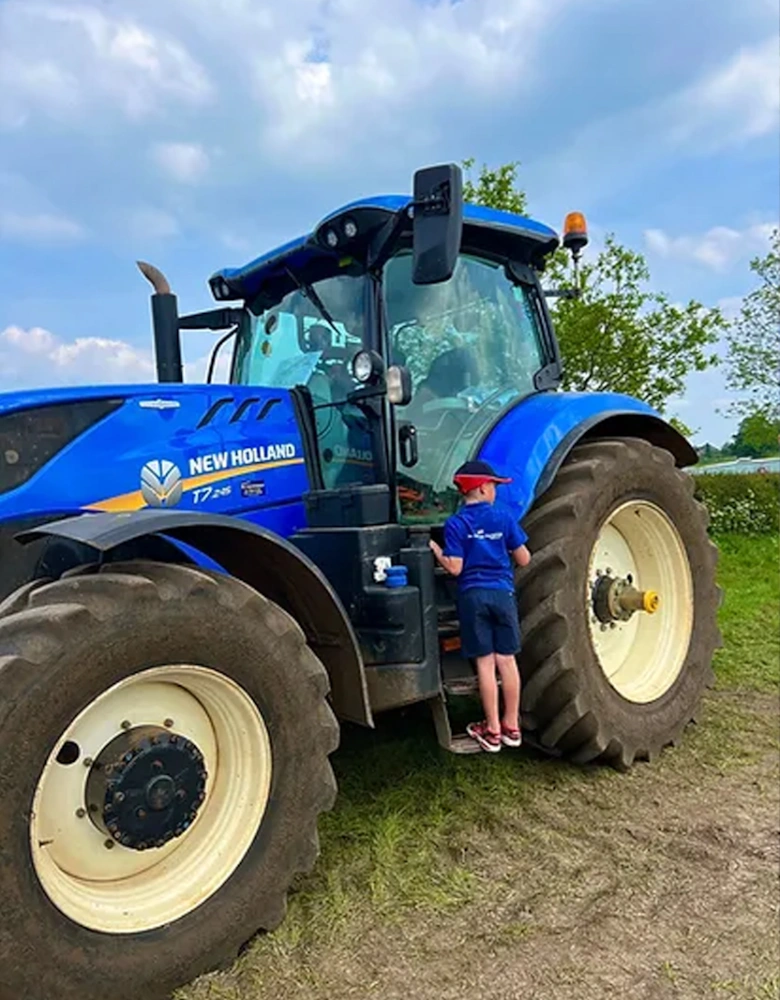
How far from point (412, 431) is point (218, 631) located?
4.41ft

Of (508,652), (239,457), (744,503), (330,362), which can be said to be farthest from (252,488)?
(744,503)

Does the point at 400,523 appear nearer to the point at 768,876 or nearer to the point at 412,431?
the point at 412,431

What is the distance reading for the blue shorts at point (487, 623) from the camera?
11.1ft

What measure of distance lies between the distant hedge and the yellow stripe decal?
1056 cm

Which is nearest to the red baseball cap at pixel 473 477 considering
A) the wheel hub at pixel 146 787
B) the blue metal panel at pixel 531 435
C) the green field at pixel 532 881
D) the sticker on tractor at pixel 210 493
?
the blue metal panel at pixel 531 435

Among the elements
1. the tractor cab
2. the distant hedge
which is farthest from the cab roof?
the distant hedge

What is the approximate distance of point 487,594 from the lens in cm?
338

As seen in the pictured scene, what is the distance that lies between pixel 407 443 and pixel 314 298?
80 cm

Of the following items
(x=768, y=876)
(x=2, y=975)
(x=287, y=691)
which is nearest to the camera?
(x=2, y=975)

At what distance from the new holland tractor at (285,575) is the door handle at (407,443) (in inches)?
0.5

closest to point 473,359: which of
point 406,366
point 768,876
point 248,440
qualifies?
point 406,366

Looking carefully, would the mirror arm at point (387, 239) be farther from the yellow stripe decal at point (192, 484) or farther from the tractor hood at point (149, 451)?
the yellow stripe decal at point (192, 484)

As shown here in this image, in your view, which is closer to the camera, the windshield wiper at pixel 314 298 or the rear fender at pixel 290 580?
the rear fender at pixel 290 580

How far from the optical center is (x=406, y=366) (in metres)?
3.71
